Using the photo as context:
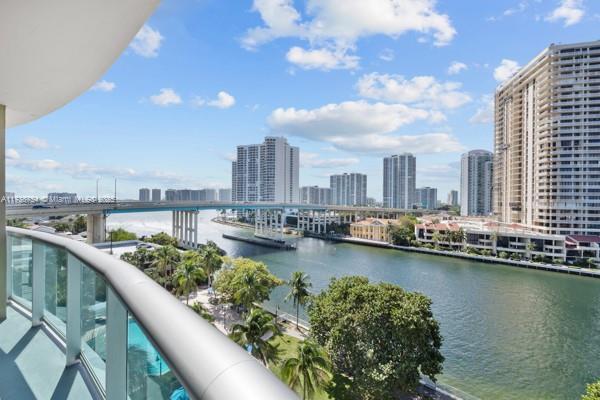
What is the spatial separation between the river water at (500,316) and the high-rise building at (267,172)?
31.4 metres

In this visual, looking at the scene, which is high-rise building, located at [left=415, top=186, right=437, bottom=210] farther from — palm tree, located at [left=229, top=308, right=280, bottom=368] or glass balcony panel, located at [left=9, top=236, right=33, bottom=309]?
glass balcony panel, located at [left=9, top=236, right=33, bottom=309]

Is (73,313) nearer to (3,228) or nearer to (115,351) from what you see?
(115,351)

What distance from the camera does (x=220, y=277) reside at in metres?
12.2

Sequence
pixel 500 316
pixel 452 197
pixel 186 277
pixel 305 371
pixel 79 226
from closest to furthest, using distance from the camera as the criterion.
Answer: pixel 305 371 → pixel 186 277 → pixel 500 316 → pixel 79 226 → pixel 452 197

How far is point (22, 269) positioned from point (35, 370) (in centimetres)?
93

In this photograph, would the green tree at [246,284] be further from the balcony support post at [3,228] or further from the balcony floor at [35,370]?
the balcony floor at [35,370]

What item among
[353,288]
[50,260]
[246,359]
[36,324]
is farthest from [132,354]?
[353,288]

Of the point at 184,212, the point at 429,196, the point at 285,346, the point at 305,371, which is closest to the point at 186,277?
the point at 285,346

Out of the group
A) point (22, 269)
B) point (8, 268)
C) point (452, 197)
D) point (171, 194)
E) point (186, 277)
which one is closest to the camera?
point (22, 269)

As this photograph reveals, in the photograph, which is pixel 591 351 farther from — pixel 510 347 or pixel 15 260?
pixel 15 260

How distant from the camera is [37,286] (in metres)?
1.84

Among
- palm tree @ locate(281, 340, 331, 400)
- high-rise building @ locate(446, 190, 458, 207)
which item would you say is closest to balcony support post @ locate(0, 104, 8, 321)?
palm tree @ locate(281, 340, 331, 400)

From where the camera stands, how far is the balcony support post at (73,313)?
54.0 inches

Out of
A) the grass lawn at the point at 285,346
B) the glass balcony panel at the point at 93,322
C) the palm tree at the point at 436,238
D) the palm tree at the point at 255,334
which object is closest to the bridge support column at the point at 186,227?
the grass lawn at the point at 285,346
